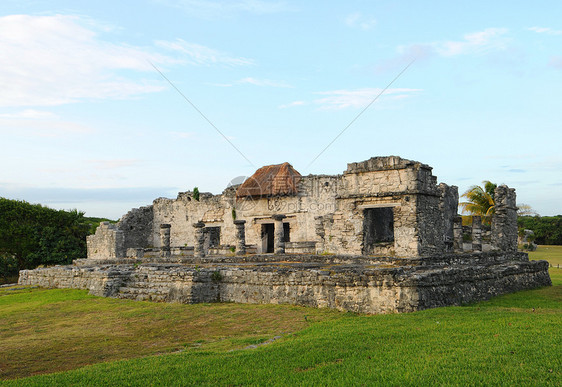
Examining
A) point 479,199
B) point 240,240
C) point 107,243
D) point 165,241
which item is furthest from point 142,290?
point 479,199

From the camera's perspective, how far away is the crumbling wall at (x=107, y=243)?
887 inches

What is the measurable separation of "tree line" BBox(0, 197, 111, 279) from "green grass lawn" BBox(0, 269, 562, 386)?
543 inches

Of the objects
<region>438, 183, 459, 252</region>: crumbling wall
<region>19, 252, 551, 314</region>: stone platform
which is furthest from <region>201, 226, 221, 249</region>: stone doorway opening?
<region>438, 183, 459, 252</region>: crumbling wall

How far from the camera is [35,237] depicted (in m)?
23.1

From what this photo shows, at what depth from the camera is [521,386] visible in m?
4.21

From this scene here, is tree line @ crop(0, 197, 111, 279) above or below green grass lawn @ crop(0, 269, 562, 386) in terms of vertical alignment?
above

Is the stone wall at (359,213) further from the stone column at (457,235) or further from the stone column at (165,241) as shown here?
the stone column at (165,241)

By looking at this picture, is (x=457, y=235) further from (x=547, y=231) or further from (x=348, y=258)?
(x=547, y=231)

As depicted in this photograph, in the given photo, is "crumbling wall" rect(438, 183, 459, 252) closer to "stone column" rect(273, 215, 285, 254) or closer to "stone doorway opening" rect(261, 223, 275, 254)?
"stone column" rect(273, 215, 285, 254)

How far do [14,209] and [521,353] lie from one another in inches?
920

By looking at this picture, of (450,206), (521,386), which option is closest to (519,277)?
(450,206)

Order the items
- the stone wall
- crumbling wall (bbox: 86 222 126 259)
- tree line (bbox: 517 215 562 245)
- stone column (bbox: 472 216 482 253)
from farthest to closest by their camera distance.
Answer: tree line (bbox: 517 215 562 245) < crumbling wall (bbox: 86 222 126 259) < stone column (bbox: 472 216 482 253) < the stone wall

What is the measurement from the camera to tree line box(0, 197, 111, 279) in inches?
881

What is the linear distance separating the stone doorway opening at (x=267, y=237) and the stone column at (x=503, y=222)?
1132cm
